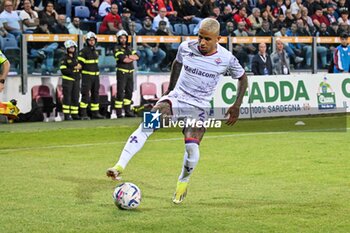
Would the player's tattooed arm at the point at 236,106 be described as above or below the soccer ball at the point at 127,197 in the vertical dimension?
above

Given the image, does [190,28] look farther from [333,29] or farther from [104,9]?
[333,29]

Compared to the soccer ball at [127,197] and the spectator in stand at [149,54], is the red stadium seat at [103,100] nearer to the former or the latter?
the spectator in stand at [149,54]

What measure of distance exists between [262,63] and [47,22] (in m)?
6.86

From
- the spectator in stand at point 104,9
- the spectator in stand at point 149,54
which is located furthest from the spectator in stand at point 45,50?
the spectator in stand at point 149,54

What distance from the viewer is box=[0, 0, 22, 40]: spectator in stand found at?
24.2 m

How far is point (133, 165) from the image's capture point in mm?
14641

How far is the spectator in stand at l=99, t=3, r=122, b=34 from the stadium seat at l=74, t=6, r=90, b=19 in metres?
1.01

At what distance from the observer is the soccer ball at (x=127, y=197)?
9648mm

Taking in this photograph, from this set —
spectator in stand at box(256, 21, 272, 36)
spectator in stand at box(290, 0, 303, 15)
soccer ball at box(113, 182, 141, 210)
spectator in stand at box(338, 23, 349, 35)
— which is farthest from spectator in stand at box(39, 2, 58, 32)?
soccer ball at box(113, 182, 141, 210)

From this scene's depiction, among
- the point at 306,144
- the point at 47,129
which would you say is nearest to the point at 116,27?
the point at 47,129

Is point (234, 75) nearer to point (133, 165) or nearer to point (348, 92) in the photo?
point (133, 165)

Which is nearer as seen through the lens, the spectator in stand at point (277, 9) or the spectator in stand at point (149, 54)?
the spectator in stand at point (149, 54)

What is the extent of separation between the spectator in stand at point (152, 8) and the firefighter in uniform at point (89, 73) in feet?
14.9

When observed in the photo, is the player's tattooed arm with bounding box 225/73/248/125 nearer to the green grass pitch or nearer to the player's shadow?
the green grass pitch
